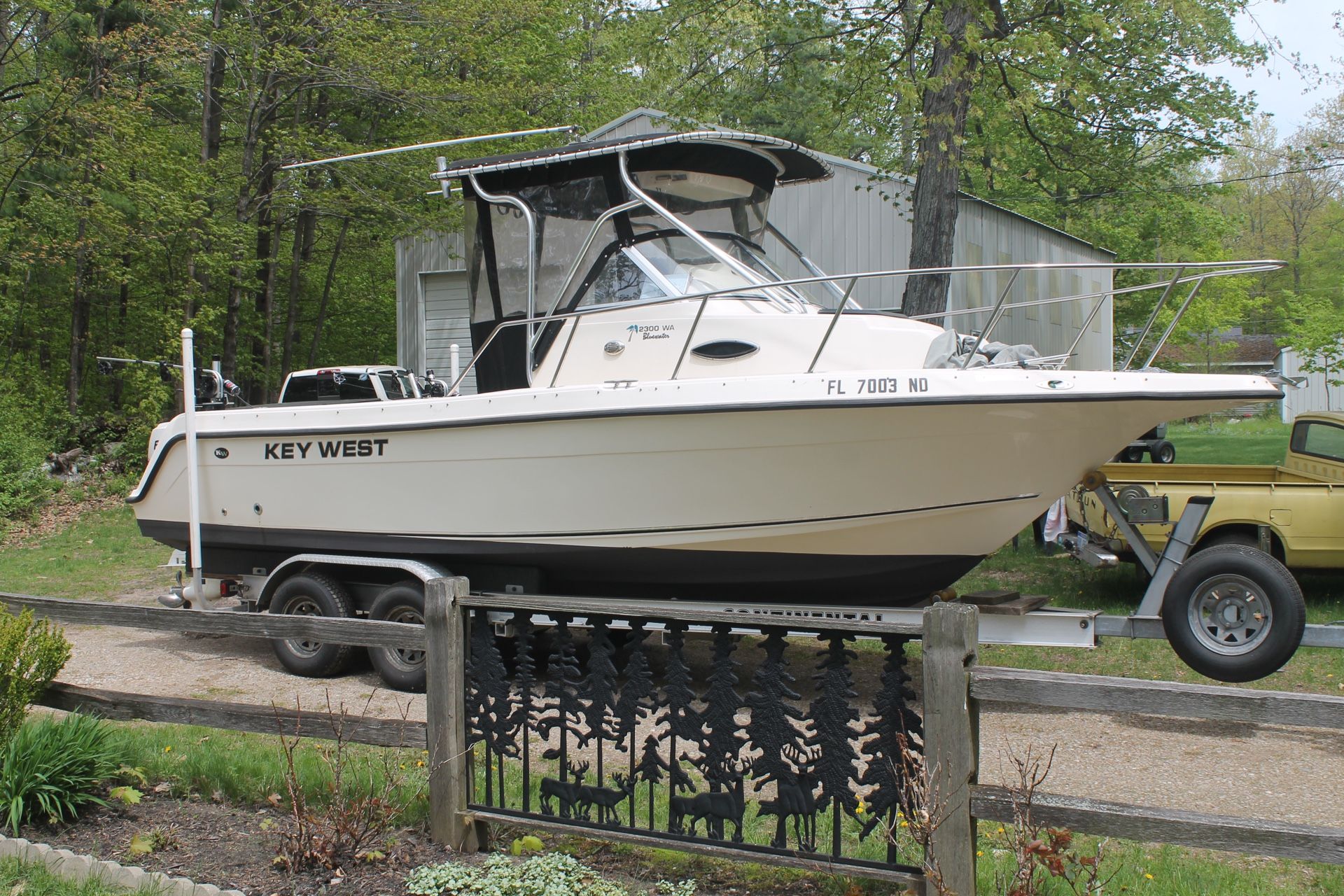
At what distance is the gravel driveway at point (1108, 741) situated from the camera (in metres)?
4.65

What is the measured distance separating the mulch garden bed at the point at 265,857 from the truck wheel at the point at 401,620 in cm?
239

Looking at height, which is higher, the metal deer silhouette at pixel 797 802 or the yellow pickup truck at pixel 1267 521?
the yellow pickup truck at pixel 1267 521

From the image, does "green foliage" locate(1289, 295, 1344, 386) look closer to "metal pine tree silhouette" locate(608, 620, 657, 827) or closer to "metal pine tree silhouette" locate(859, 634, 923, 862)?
"metal pine tree silhouette" locate(859, 634, 923, 862)

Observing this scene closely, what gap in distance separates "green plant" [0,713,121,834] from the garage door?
1279 centimetres

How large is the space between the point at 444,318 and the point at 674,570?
38.7 ft

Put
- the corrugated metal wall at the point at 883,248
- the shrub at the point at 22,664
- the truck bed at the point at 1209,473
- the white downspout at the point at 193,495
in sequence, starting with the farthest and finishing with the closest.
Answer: the corrugated metal wall at the point at 883,248 < the truck bed at the point at 1209,473 < the white downspout at the point at 193,495 < the shrub at the point at 22,664

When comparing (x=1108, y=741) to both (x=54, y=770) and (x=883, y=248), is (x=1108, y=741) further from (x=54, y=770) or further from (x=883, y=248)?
(x=883, y=248)

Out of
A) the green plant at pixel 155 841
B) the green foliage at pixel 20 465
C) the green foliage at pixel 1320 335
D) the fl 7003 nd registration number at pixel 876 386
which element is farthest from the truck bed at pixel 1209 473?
the green foliage at pixel 20 465

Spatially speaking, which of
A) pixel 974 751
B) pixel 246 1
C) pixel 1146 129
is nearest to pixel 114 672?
pixel 974 751

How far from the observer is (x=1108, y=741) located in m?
5.48

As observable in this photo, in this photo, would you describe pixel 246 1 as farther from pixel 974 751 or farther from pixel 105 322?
pixel 974 751

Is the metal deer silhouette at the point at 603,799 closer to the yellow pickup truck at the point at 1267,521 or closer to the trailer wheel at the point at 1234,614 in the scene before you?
the trailer wheel at the point at 1234,614

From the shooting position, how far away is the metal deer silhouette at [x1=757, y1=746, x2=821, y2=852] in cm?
335

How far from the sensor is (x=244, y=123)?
696 inches
